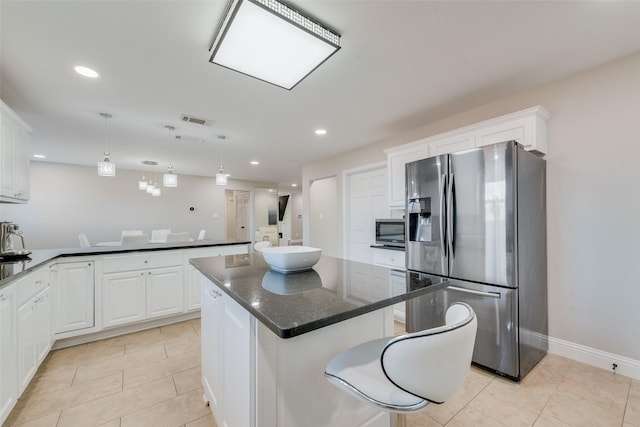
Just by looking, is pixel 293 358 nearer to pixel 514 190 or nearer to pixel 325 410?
pixel 325 410

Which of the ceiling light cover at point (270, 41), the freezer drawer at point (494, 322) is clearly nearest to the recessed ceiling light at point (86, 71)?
the ceiling light cover at point (270, 41)

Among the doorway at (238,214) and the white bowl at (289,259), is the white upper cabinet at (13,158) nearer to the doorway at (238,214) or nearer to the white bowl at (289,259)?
the white bowl at (289,259)

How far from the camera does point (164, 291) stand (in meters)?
3.07

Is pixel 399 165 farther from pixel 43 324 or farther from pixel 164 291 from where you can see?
pixel 43 324

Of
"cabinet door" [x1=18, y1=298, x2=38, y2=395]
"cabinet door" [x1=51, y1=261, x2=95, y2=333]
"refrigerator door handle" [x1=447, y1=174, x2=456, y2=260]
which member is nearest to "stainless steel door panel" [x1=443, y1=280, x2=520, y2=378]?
"refrigerator door handle" [x1=447, y1=174, x2=456, y2=260]

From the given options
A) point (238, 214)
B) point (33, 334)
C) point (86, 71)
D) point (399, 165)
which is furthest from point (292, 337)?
point (238, 214)

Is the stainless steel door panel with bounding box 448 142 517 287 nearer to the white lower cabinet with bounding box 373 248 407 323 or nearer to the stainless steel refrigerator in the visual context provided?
the stainless steel refrigerator

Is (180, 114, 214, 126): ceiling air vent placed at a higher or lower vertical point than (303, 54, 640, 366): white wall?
higher

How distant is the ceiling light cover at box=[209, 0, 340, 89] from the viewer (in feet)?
4.74

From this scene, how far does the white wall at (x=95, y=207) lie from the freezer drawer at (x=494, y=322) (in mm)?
6818

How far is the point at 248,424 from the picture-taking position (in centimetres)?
104

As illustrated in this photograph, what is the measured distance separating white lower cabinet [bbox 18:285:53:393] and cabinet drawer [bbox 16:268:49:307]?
4 centimetres

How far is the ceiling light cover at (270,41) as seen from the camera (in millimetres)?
1444

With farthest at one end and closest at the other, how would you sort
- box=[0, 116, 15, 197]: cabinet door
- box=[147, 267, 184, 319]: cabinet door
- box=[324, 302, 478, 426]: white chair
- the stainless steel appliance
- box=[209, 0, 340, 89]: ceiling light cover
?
box=[147, 267, 184, 319]: cabinet door → the stainless steel appliance → box=[0, 116, 15, 197]: cabinet door → box=[209, 0, 340, 89]: ceiling light cover → box=[324, 302, 478, 426]: white chair
